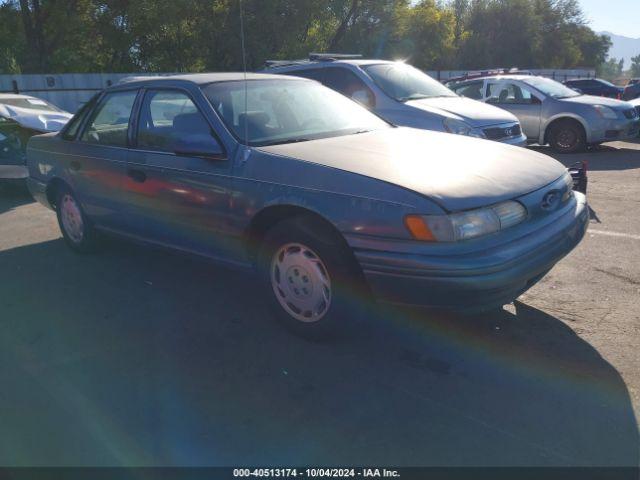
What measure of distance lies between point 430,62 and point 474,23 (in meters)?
11.0

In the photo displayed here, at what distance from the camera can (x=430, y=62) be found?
44812 millimetres

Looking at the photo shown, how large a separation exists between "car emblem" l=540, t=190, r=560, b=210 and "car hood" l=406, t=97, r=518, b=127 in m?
4.06

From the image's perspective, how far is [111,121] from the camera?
15.9 ft

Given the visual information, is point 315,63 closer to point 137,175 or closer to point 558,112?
point 137,175

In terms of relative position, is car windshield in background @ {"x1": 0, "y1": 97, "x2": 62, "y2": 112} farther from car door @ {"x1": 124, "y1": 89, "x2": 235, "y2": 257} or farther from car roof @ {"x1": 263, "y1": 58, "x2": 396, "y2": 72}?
car door @ {"x1": 124, "y1": 89, "x2": 235, "y2": 257}

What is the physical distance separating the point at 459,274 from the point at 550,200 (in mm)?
980

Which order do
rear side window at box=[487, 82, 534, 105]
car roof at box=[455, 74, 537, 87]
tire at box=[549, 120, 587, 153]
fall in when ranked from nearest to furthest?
tire at box=[549, 120, 587, 153], rear side window at box=[487, 82, 534, 105], car roof at box=[455, 74, 537, 87]

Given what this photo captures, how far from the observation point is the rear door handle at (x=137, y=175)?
14.2ft

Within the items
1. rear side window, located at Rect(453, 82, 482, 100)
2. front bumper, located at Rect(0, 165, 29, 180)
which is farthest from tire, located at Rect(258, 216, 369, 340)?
rear side window, located at Rect(453, 82, 482, 100)

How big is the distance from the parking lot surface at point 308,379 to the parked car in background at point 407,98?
3201 mm

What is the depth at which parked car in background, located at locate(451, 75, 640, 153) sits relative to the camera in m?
10.6

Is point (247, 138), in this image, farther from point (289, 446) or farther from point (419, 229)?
point (289, 446)

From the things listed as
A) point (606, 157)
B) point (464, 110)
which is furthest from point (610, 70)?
point (464, 110)

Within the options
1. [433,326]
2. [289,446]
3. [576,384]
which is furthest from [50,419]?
[576,384]
